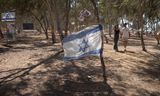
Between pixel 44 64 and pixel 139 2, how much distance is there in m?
8.29

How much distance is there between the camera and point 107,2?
3362cm

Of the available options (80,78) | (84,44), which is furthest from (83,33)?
(80,78)

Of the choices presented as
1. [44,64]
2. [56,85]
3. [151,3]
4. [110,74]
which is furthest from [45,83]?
[151,3]

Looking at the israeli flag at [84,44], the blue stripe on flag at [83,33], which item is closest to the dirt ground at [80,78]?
the israeli flag at [84,44]

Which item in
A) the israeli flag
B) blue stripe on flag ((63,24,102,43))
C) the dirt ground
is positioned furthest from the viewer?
blue stripe on flag ((63,24,102,43))

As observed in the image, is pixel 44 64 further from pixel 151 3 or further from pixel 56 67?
pixel 151 3

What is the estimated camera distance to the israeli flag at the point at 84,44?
42.1 feet

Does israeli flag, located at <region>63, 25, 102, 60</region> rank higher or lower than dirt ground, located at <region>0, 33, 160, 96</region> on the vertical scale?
higher

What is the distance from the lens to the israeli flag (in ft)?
42.1

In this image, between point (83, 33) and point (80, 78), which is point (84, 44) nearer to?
point (83, 33)

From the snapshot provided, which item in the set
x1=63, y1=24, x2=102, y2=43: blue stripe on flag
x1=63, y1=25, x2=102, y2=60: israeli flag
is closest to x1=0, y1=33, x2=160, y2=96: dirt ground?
x1=63, y1=25, x2=102, y2=60: israeli flag

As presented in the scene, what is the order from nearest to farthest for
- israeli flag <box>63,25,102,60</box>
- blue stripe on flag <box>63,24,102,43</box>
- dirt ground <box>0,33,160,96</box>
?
dirt ground <box>0,33,160,96</box> < israeli flag <box>63,25,102,60</box> < blue stripe on flag <box>63,24,102,43</box>

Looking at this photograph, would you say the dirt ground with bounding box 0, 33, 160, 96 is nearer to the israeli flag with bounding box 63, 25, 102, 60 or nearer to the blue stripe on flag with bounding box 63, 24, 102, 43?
the israeli flag with bounding box 63, 25, 102, 60

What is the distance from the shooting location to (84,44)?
507 inches
